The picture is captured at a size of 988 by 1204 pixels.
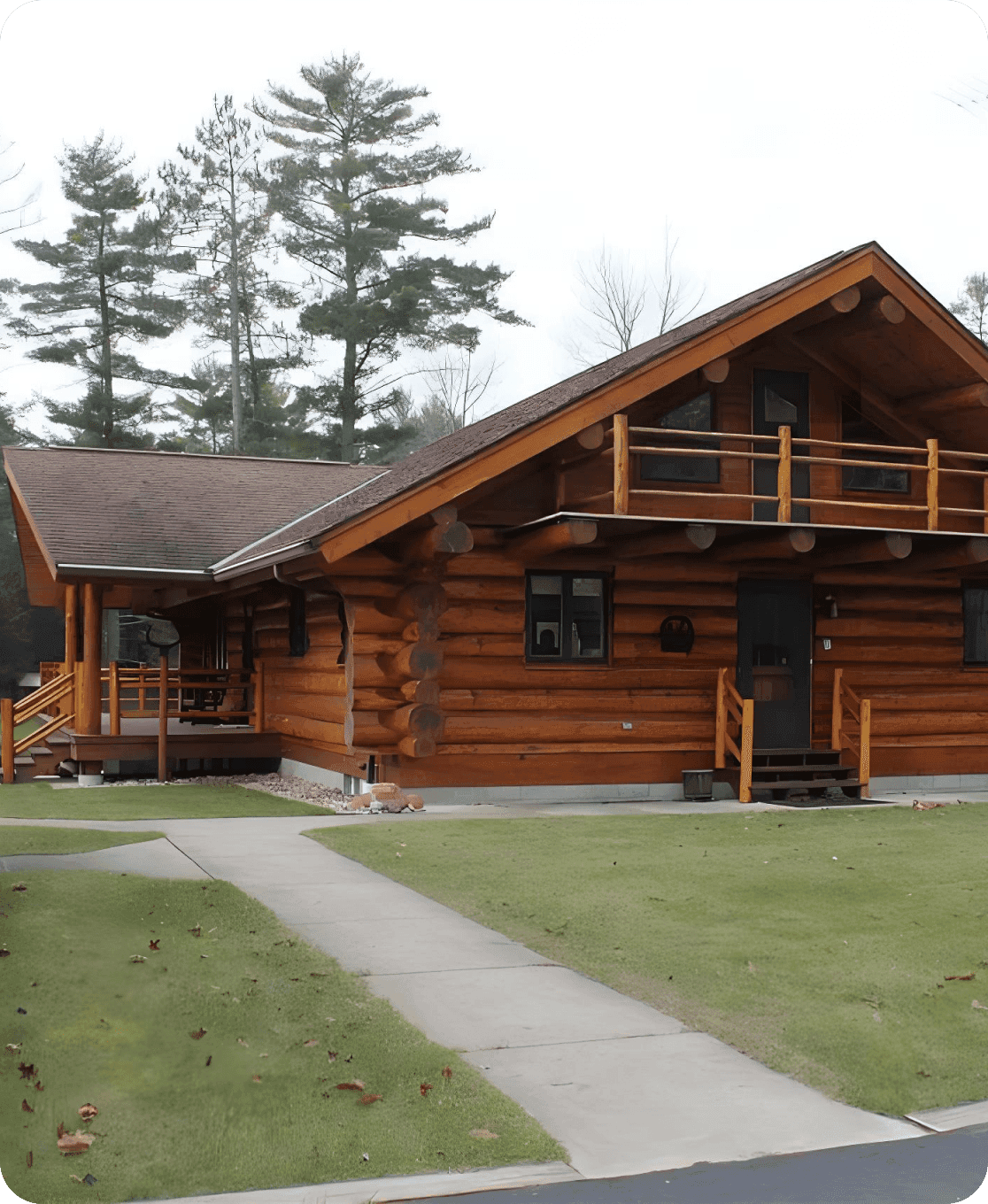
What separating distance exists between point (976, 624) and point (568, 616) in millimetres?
6201

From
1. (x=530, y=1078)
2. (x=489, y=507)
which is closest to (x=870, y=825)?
(x=489, y=507)

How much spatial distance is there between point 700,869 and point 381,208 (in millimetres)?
29489

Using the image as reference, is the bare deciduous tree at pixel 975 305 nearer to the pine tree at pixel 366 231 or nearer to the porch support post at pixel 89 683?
the pine tree at pixel 366 231

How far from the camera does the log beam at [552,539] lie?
13.9 metres

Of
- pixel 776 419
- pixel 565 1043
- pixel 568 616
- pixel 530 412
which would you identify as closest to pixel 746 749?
pixel 568 616

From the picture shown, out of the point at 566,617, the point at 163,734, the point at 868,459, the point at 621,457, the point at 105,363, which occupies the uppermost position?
the point at 105,363

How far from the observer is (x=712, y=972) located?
7.36 m

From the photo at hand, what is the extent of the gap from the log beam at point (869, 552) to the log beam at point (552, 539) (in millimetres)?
3500

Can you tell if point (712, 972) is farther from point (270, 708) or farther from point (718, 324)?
point (270, 708)

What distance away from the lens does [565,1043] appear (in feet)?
20.1

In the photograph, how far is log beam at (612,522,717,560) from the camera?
14.5 meters

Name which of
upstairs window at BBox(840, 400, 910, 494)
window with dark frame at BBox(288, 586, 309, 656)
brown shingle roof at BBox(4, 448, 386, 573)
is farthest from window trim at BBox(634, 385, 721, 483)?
brown shingle roof at BBox(4, 448, 386, 573)

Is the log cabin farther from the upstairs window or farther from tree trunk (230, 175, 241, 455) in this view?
tree trunk (230, 175, 241, 455)

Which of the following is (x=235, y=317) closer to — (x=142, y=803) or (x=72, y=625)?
(x=72, y=625)
